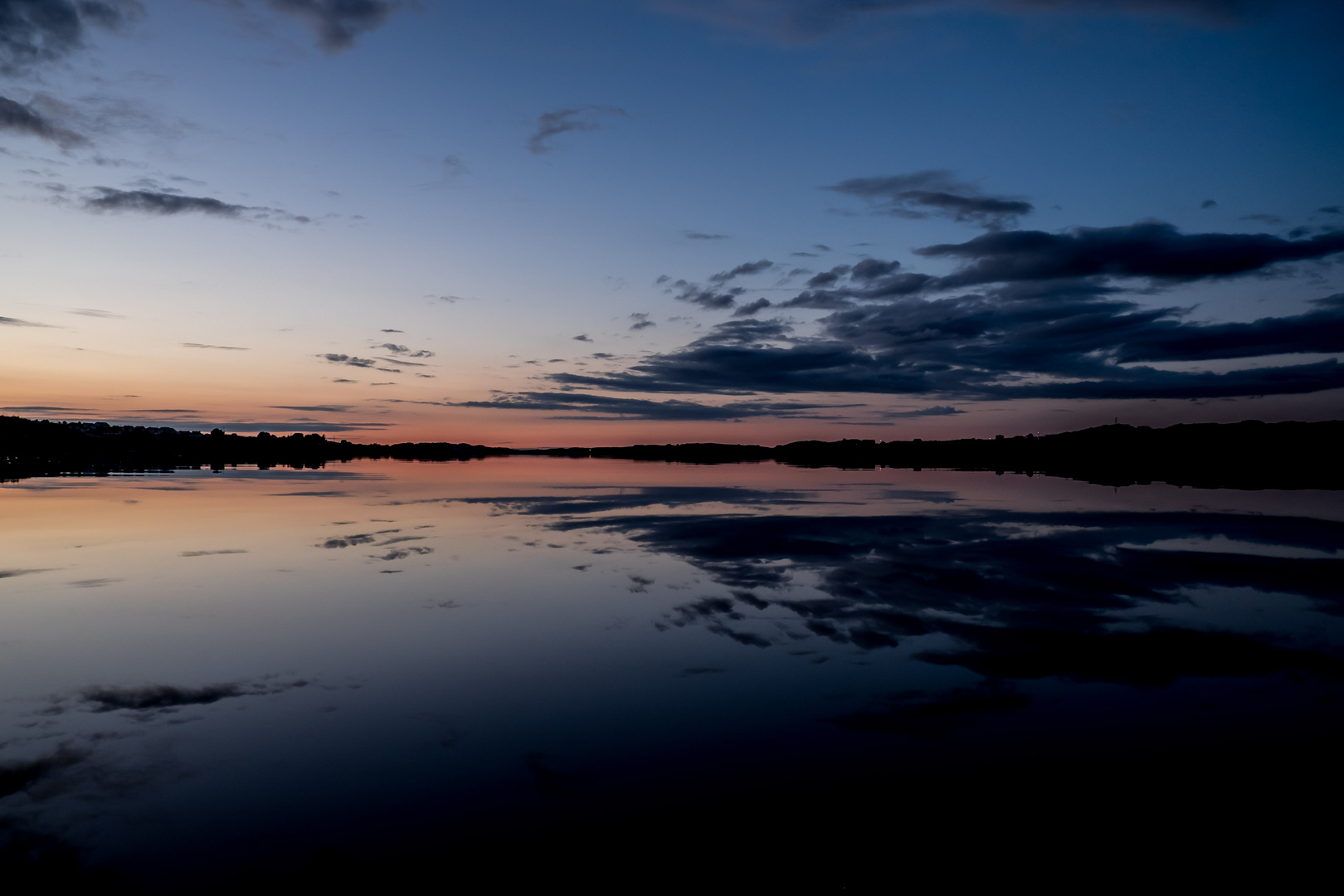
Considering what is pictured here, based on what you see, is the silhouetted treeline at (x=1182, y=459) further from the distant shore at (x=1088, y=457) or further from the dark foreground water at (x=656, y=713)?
the dark foreground water at (x=656, y=713)

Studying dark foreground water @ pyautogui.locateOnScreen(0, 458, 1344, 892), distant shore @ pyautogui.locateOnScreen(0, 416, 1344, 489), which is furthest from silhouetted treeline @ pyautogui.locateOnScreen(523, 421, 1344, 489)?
dark foreground water @ pyautogui.locateOnScreen(0, 458, 1344, 892)

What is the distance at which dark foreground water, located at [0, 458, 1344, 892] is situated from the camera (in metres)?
6.19

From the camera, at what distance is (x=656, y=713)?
362 inches

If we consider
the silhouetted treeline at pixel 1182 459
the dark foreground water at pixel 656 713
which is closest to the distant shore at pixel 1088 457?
the silhouetted treeline at pixel 1182 459

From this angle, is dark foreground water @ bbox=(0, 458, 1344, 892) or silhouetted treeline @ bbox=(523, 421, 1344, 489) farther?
silhouetted treeline @ bbox=(523, 421, 1344, 489)

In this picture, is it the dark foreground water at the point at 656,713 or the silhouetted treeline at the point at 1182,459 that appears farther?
the silhouetted treeline at the point at 1182,459

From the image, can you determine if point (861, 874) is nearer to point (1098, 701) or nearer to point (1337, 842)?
point (1337, 842)

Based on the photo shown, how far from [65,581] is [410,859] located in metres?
17.0

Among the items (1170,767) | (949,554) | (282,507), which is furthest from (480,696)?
(282,507)

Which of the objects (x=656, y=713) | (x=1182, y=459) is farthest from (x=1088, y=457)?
(x=656, y=713)

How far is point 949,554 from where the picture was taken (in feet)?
69.9

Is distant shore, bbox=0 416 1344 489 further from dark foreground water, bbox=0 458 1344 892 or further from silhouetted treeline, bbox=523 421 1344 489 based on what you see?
dark foreground water, bbox=0 458 1344 892

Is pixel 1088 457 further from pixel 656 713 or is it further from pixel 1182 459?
pixel 656 713

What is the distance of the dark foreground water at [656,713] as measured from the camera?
20.3 ft
